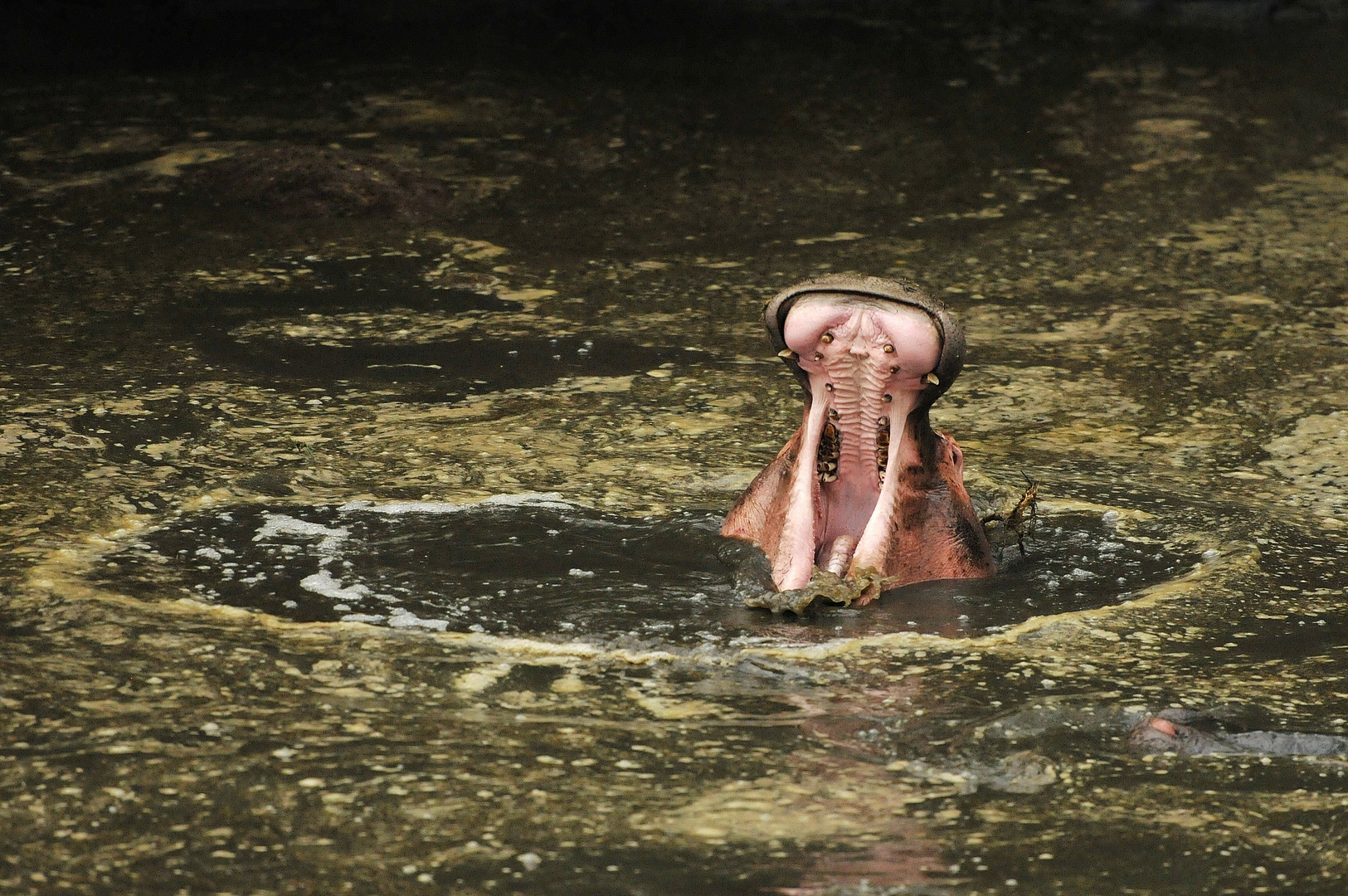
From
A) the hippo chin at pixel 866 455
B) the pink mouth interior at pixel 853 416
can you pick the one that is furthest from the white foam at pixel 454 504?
the pink mouth interior at pixel 853 416

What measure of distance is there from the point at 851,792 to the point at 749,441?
2374 millimetres

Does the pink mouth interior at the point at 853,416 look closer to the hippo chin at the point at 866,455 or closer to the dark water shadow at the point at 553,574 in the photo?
the hippo chin at the point at 866,455

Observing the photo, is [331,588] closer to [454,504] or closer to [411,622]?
[411,622]

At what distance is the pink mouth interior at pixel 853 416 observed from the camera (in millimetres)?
4098

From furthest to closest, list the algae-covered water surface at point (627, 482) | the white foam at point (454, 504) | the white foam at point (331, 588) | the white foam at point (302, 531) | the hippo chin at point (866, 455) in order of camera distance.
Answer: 1. the white foam at point (454, 504)
2. the white foam at point (302, 531)
3. the white foam at point (331, 588)
4. the hippo chin at point (866, 455)
5. the algae-covered water surface at point (627, 482)

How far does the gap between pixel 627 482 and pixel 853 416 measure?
3.57 ft

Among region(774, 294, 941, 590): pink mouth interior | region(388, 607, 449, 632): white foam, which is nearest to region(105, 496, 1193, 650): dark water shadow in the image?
region(388, 607, 449, 632): white foam

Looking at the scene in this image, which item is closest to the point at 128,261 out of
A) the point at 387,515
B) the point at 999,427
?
the point at 387,515

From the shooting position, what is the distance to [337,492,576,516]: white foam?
495cm

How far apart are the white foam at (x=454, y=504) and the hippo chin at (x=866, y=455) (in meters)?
0.67

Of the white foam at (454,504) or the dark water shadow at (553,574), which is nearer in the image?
the dark water shadow at (553,574)

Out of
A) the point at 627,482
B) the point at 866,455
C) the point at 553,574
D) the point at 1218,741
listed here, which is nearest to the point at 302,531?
the point at 553,574

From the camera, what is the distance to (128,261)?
7598mm

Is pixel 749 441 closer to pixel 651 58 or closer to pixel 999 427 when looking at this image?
pixel 999 427
